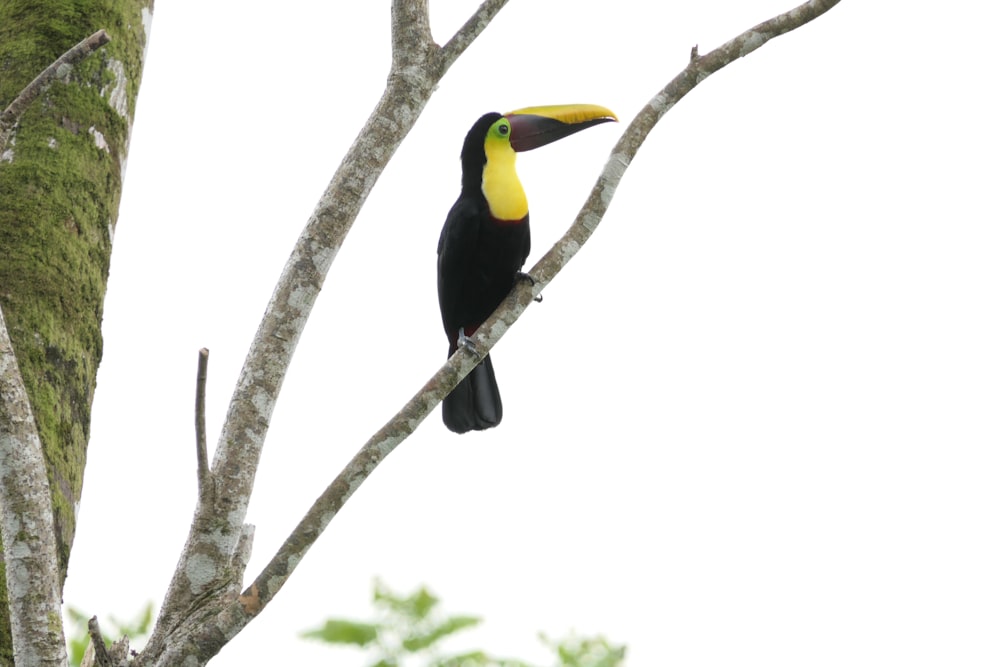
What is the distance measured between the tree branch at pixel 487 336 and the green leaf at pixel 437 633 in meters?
0.71

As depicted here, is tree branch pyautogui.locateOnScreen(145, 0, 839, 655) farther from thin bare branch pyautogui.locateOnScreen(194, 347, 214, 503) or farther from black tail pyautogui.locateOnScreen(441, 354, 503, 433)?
black tail pyautogui.locateOnScreen(441, 354, 503, 433)

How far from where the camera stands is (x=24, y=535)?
2.44m

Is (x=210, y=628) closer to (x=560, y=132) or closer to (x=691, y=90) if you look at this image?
(x=691, y=90)

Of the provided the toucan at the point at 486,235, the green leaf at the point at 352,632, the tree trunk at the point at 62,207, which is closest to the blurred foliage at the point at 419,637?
the green leaf at the point at 352,632

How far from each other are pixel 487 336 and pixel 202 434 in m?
0.85

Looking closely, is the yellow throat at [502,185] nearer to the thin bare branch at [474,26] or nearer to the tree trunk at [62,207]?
the tree trunk at [62,207]

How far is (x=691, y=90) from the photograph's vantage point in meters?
3.43

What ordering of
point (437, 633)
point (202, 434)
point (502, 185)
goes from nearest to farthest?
point (437, 633), point (202, 434), point (502, 185)

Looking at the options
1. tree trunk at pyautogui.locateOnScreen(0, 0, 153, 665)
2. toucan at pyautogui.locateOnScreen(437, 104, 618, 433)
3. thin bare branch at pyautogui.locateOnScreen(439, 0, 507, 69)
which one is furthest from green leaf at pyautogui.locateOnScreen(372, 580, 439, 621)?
toucan at pyautogui.locateOnScreen(437, 104, 618, 433)

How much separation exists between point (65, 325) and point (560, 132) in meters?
2.85

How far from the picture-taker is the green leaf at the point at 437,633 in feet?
6.52

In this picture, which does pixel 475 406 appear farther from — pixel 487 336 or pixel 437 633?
pixel 437 633

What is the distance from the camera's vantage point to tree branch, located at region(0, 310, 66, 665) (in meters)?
2.42

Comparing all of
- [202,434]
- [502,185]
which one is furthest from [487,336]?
[502,185]
